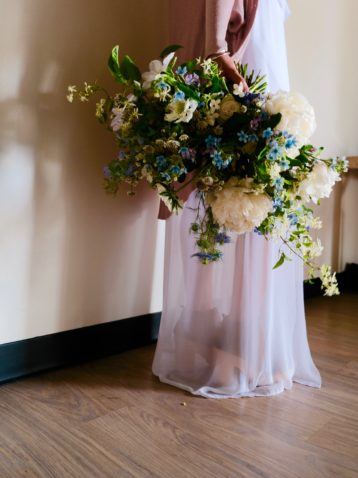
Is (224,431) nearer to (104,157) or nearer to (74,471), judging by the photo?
(74,471)

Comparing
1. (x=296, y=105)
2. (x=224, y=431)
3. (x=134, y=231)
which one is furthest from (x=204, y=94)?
(x=224, y=431)

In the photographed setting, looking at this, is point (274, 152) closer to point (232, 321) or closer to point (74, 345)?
point (232, 321)

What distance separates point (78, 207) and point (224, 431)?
2.88 feet

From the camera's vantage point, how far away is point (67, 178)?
1564mm

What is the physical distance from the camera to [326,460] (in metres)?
1.05

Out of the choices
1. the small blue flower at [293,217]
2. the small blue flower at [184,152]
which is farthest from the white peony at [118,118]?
the small blue flower at [293,217]

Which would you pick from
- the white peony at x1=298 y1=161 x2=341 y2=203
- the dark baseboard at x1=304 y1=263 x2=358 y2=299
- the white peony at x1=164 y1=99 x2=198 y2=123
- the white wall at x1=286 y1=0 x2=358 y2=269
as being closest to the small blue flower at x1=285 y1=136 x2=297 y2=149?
the white peony at x1=298 y1=161 x2=341 y2=203

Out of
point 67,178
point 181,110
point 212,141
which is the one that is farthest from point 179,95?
point 67,178

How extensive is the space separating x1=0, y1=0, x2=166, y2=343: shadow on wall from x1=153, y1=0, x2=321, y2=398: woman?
0.26 metres

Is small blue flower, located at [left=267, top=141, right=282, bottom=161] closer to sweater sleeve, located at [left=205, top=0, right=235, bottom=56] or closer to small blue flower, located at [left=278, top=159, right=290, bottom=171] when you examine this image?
small blue flower, located at [left=278, top=159, right=290, bottom=171]

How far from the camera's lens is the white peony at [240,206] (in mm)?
1133

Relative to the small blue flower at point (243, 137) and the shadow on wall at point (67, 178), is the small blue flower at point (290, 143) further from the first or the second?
the shadow on wall at point (67, 178)

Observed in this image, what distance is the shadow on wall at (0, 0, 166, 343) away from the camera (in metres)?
1.44

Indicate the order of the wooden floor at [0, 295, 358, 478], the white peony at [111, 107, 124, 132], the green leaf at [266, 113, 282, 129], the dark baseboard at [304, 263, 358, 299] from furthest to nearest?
1. the dark baseboard at [304, 263, 358, 299]
2. the white peony at [111, 107, 124, 132]
3. the green leaf at [266, 113, 282, 129]
4. the wooden floor at [0, 295, 358, 478]
